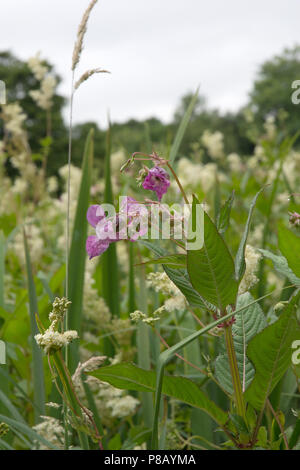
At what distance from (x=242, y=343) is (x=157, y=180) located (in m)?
0.34

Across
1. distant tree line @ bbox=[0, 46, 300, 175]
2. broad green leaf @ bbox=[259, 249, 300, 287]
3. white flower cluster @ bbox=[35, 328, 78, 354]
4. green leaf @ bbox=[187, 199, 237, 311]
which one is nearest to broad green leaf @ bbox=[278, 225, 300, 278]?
broad green leaf @ bbox=[259, 249, 300, 287]

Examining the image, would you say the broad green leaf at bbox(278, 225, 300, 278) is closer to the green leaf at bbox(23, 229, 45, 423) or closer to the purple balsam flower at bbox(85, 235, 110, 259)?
the purple balsam flower at bbox(85, 235, 110, 259)

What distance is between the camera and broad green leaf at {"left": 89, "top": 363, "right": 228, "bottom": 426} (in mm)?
750

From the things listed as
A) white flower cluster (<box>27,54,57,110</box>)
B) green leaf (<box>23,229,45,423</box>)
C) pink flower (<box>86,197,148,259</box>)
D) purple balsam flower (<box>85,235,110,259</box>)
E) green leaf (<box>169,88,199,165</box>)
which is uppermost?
white flower cluster (<box>27,54,57,110</box>)

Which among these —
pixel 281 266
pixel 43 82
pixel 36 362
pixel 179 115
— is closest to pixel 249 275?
pixel 281 266

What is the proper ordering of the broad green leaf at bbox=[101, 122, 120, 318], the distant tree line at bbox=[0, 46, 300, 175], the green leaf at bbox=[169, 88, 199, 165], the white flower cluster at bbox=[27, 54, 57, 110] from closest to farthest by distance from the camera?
the green leaf at bbox=[169, 88, 199, 165] < the broad green leaf at bbox=[101, 122, 120, 318] < the white flower cluster at bbox=[27, 54, 57, 110] < the distant tree line at bbox=[0, 46, 300, 175]

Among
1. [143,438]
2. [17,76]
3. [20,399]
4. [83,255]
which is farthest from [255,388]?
[17,76]

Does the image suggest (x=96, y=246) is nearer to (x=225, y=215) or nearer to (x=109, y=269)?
(x=225, y=215)

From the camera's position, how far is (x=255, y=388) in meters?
0.76

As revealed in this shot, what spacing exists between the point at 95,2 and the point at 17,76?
96.3 ft

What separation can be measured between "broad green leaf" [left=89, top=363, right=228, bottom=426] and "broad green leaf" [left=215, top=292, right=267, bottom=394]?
0.07 metres

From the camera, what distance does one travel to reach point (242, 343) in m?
0.87

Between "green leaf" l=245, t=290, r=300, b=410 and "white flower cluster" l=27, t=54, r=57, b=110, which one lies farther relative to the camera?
"white flower cluster" l=27, t=54, r=57, b=110

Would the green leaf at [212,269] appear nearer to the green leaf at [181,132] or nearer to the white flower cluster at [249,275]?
the white flower cluster at [249,275]
